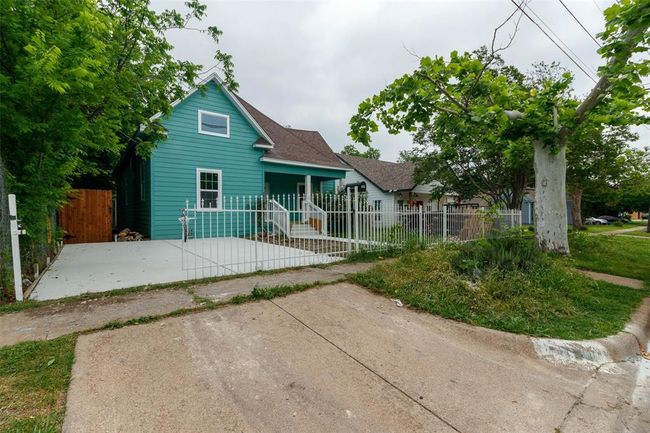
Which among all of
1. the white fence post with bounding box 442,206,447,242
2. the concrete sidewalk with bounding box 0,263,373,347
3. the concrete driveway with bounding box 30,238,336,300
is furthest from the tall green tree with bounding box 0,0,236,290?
the white fence post with bounding box 442,206,447,242

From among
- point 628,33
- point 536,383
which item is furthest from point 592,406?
point 628,33

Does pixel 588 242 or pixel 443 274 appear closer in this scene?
pixel 443 274

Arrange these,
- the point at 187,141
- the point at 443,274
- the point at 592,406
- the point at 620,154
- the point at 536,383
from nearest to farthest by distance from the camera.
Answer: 1. the point at 592,406
2. the point at 536,383
3. the point at 443,274
4. the point at 187,141
5. the point at 620,154

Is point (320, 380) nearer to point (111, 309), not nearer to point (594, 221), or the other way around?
point (111, 309)

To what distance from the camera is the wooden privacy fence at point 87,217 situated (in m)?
11.2

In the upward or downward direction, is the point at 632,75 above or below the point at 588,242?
above

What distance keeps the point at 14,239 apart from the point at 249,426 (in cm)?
476

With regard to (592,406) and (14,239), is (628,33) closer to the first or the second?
(592,406)

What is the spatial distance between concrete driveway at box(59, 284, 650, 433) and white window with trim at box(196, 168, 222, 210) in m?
8.79

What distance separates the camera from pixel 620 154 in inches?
554

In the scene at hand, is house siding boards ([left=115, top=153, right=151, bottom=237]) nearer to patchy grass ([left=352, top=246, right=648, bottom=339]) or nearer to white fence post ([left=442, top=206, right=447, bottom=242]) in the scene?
patchy grass ([left=352, top=246, right=648, bottom=339])

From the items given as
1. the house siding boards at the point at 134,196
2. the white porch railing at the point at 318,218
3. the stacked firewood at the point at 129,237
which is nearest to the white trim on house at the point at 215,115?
the house siding boards at the point at 134,196

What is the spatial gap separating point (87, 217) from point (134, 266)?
23.0 ft

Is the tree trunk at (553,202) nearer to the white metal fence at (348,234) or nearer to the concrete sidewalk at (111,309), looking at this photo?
the white metal fence at (348,234)
